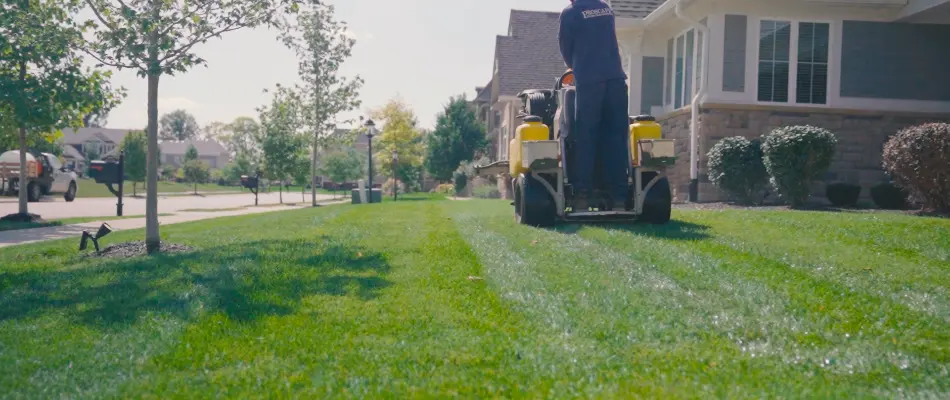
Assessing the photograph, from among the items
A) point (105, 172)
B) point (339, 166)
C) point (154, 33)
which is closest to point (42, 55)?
point (154, 33)

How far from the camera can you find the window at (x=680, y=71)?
1670 centimetres

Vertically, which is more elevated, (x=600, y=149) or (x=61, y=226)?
(x=600, y=149)

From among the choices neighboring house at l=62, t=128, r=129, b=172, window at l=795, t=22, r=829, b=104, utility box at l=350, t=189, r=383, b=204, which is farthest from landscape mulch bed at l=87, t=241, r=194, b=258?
neighboring house at l=62, t=128, r=129, b=172

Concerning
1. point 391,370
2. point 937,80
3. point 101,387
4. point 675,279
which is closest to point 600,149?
point 675,279

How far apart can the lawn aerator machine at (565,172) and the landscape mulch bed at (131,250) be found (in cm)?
409

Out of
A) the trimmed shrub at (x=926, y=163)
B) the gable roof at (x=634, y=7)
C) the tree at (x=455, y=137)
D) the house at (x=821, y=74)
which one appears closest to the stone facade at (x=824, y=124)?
the house at (x=821, y=74)

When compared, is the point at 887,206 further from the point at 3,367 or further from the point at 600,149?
the point at 3,367

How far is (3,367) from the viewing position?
388 cm

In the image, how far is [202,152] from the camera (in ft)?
391

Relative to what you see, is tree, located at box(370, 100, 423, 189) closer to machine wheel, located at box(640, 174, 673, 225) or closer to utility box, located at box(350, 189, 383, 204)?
A: utility box, located at box(350, 189, 383, 204)

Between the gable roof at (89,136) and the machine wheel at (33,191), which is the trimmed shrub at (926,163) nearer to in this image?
the machine wheel at (33,191)

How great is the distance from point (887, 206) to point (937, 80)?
3554 mm

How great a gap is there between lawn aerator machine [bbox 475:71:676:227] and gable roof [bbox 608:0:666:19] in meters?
10.0

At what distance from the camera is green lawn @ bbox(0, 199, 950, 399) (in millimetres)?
3496
